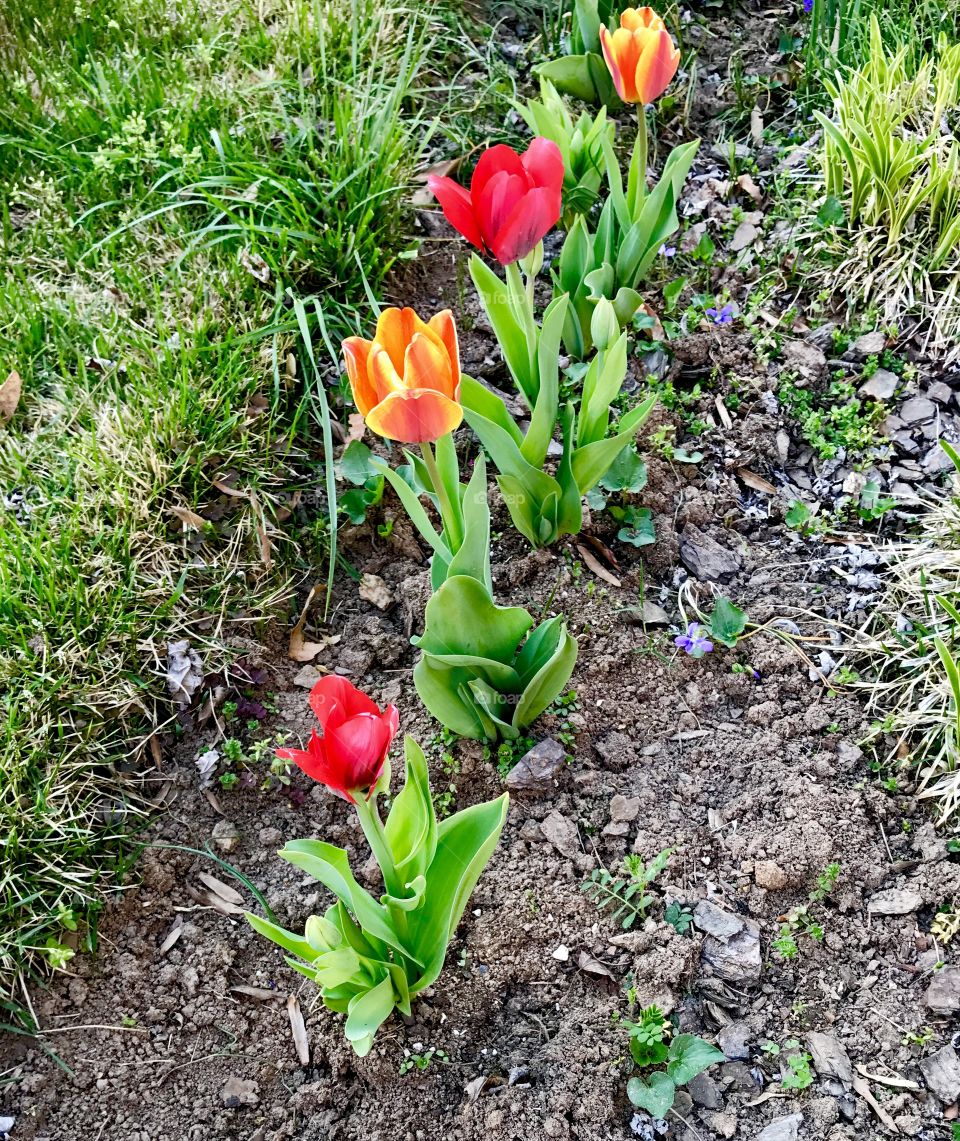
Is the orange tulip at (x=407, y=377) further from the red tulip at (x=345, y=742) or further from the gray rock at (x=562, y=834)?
the gray rock at (x=562, y=834)

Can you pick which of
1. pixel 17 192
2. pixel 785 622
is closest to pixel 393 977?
pixel 785 622

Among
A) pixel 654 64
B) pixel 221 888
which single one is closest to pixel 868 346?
pixel 654 64

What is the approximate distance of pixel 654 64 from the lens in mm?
2189

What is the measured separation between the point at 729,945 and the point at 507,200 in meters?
1.34

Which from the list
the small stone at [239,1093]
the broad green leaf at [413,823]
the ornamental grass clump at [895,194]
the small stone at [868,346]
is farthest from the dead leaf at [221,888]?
the ornamental grass clump at [895,194]

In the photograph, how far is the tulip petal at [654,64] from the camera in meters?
2.17

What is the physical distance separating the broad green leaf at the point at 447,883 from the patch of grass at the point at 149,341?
67 centimetres

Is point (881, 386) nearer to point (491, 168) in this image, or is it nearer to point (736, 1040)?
point (491, 168)

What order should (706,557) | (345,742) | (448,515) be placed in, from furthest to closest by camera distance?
(706,557)
(448,515)
(345,742)

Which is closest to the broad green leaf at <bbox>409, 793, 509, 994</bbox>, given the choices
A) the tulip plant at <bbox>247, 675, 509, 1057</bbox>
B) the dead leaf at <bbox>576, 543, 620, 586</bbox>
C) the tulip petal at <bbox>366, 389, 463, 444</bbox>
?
the tulip plant at <bbox>247, 675, 509, 1057</bbox>

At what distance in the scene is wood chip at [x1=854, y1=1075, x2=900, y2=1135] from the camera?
1.65 metres

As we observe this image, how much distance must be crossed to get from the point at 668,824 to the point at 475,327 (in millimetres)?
1458

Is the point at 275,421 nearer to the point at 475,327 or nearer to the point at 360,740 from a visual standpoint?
the point at 475,327

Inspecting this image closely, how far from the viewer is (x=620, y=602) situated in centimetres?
232
